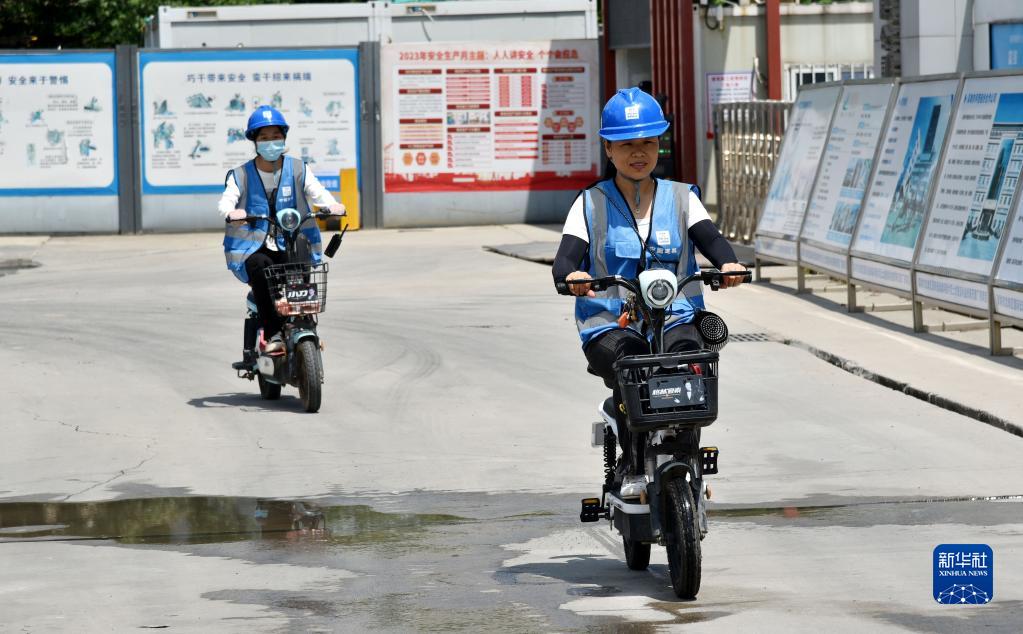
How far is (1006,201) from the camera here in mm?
11977

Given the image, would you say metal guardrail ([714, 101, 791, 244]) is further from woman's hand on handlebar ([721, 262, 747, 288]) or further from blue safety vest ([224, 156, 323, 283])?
woman's hand on handlebar ([721, 262, 747, 288])

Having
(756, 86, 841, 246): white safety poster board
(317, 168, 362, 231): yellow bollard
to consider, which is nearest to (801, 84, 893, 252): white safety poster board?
(756, 86, 841, 246): white safety poster board

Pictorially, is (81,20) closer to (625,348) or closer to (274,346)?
(274,346)

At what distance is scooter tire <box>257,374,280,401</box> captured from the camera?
37.2ft

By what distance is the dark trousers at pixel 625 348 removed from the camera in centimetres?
631

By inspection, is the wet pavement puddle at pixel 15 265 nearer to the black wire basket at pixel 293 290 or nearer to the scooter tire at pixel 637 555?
the black wire basket at pixel 293 290

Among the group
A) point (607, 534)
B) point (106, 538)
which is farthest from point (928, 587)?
point (106, 538)

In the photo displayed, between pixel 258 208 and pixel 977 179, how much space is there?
511 cm

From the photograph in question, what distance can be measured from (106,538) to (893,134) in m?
8.87

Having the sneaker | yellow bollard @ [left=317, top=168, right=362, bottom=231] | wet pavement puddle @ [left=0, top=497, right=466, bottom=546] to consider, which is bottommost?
wet pavement puddle @ [left=0, top=497, right=466, bottom=546]

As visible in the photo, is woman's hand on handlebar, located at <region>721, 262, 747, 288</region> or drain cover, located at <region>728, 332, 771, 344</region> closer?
woman's hand on handlebar, located at <region>721, 262, 747, 288</region>

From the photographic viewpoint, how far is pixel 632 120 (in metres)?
6.49

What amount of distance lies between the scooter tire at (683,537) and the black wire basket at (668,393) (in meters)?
0.24

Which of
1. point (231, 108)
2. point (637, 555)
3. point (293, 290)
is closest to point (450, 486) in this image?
point (637, 555)
